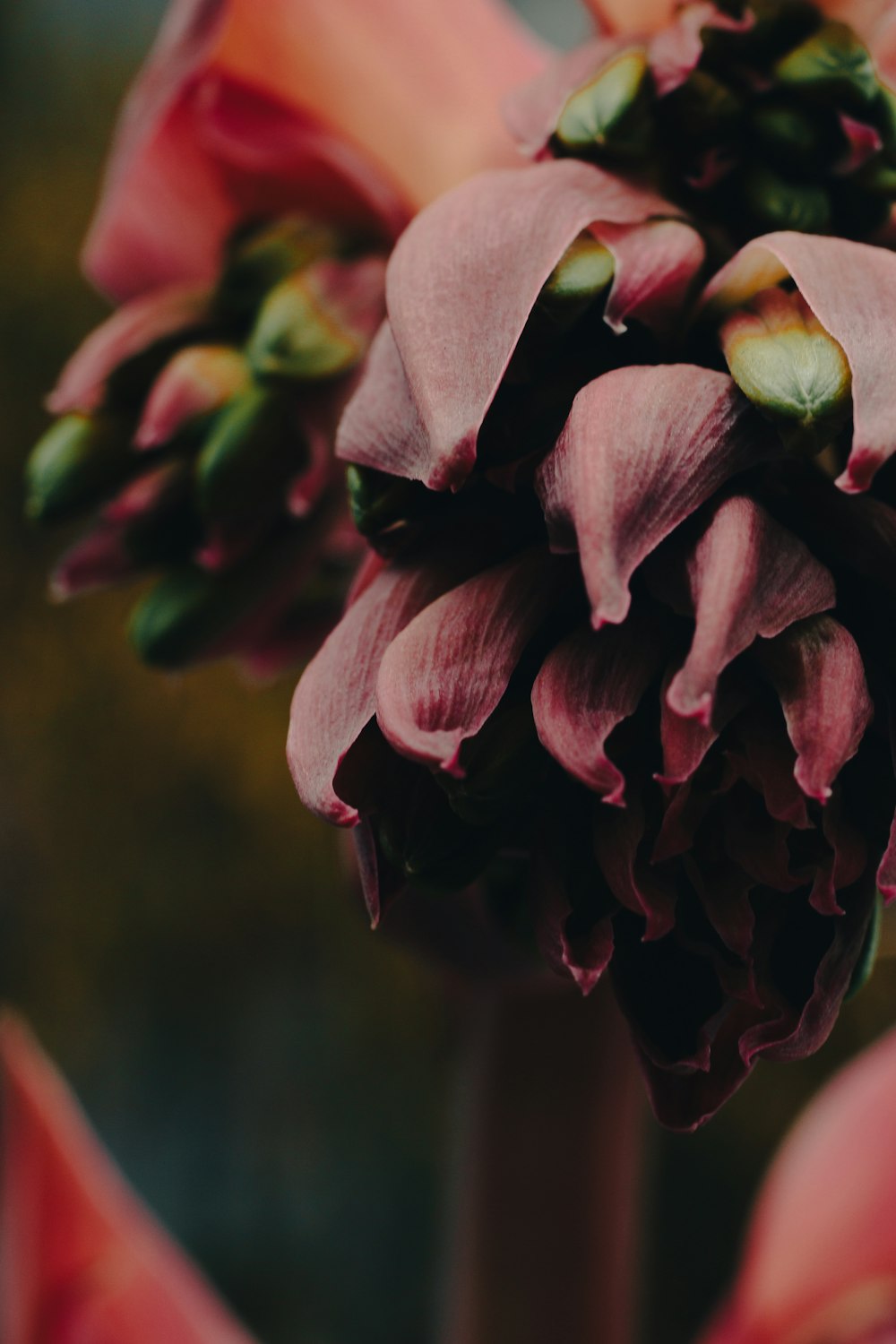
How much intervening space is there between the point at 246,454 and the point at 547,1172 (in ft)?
0.54

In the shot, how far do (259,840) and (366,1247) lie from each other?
0.68 ft

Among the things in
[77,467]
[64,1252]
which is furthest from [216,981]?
[77,467]

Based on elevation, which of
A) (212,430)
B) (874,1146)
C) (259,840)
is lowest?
(259,840)

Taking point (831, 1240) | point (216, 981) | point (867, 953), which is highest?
point (867, 953)

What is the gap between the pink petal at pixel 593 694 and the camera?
0.38 feet

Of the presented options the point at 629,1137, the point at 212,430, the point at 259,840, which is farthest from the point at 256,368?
the point at 259,840

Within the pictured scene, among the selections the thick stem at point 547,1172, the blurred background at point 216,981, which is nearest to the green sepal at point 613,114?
the thick stem at point 547,1172

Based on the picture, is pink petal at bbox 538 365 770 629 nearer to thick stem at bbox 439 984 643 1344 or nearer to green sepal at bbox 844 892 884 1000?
green sepal at bbox 844 892 884 1000

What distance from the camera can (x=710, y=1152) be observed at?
2.25ft

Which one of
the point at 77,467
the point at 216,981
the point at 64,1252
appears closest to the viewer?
the point at 77,467

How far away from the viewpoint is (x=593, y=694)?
123 millimetres

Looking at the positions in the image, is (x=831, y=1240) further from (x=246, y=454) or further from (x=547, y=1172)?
(x=246, y=454)

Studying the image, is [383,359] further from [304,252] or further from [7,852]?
[7,852]

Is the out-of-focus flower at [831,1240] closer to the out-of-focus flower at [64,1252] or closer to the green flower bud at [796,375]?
the out-of-focus flower at [64,1252]
